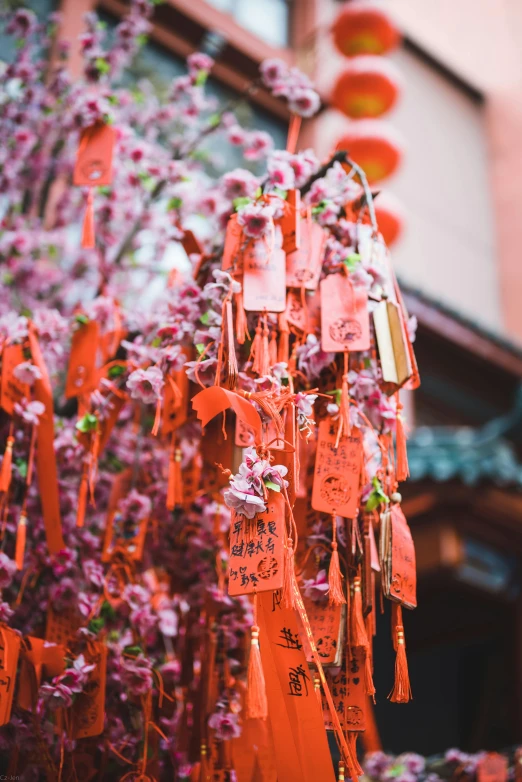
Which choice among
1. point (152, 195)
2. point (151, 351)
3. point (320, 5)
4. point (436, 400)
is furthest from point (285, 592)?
point (320, 5)

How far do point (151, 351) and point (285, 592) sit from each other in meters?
1.44

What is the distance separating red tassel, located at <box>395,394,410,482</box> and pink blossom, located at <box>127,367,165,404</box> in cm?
93

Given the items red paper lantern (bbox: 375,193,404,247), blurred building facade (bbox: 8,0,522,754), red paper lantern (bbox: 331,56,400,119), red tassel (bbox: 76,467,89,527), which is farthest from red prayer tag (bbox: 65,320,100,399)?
red paper lantern (bbox: 331,56,400,119)

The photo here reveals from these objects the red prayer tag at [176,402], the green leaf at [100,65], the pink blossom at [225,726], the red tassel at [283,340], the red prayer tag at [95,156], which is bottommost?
the pink blossom at [225,726]

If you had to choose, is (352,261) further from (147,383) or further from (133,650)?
(133,650)

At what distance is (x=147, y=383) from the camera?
319 cm

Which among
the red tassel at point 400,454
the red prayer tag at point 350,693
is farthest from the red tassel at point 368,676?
the red tassel at point 400,454

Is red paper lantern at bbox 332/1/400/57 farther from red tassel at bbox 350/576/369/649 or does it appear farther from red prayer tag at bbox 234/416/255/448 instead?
red tassel at bbox 350/576/369/649

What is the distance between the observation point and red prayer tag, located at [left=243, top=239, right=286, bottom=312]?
9.82 feet

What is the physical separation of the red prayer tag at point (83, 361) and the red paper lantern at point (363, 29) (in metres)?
6.33

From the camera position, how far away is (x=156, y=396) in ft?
10.5

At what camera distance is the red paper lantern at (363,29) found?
884cm

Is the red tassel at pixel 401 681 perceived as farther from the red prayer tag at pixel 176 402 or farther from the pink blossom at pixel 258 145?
the pink blossom at pixel 258 145

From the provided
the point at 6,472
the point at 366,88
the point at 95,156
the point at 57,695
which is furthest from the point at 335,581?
the point at 366,88
